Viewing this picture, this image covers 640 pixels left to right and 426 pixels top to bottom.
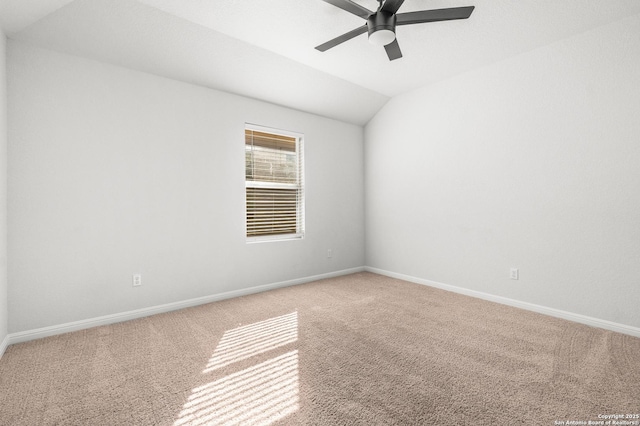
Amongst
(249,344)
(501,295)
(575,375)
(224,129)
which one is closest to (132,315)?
(249,344)

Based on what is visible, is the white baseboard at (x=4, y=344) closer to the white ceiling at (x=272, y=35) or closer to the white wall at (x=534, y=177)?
the white ceiling at (x=272, y=35)

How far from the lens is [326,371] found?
6.65ft

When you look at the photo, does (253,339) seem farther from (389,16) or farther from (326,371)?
(389,16)

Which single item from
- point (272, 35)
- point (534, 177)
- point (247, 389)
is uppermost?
point (272, 35)

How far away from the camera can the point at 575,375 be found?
1954 mm

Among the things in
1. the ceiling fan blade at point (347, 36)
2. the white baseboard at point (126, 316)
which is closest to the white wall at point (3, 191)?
the white baseboard at point (126, 316)

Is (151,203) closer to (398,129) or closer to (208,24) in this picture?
(208,24)

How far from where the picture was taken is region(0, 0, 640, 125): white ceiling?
7.92 feet

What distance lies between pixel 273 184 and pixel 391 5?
8.41ft

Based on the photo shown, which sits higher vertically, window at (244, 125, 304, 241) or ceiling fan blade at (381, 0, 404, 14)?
ceiling fan blade at (381, 0, 404, 14)

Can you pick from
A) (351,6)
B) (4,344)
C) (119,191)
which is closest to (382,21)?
(351,6)

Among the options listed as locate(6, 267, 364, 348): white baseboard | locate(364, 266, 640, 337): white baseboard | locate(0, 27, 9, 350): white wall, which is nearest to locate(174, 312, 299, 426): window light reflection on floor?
locate(6, 267, 364, 348): white baseboard

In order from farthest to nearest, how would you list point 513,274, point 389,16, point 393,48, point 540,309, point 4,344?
point 513,274, point 540,309, point 393,48, point 4,344, point 389,16

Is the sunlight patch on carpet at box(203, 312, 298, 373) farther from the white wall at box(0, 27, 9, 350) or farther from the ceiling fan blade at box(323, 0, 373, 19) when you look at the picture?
the ceiling fan blade at box(323, 0, 373, 19)
